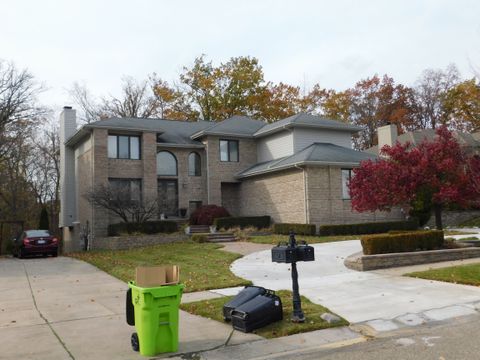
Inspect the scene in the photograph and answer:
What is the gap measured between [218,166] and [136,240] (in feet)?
28.7

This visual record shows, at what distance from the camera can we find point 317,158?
2611 cm

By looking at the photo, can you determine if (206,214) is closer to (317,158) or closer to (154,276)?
(317,158)

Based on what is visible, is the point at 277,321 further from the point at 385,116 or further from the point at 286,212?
the point at 385,116

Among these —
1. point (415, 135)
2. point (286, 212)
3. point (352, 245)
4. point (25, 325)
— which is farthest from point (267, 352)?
point (415, 135)

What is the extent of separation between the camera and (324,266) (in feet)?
45.3

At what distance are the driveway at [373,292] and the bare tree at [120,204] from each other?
1280 cm

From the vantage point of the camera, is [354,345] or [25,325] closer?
[354,345]

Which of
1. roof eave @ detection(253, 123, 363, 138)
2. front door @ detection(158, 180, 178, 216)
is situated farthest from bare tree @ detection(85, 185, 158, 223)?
roof eave @ detection(253, 123, 363, 138)

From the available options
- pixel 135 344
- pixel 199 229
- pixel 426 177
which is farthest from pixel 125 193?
pixel 135 344

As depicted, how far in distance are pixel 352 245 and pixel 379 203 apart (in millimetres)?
2746

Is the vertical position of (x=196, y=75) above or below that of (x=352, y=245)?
above

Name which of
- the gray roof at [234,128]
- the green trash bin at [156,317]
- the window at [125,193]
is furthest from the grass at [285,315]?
the gray roof at [234,128]

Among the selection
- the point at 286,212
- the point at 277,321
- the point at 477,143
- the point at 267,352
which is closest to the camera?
the point at 267,352

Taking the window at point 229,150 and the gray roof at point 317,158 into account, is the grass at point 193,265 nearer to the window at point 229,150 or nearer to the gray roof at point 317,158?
Answer: the gray roof at point 317,158
